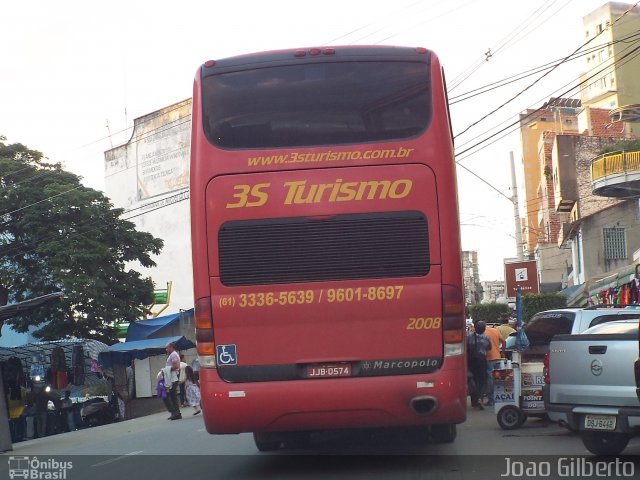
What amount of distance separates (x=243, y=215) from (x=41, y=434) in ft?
65.1

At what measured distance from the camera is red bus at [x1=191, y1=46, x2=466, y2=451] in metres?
8.98

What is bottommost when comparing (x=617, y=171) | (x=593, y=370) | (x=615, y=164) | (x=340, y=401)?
(x=340, y=401)

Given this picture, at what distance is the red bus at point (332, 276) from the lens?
898cm

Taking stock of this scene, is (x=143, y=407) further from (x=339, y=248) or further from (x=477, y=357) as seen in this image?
(x=339, y=248)

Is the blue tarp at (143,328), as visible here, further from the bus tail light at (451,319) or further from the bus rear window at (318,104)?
the bus tail light at (451,319)

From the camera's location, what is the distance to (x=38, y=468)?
13.3 meters

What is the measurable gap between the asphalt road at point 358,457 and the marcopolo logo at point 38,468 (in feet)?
0.21

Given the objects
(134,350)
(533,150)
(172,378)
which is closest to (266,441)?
(172,378)

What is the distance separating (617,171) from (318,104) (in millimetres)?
29117

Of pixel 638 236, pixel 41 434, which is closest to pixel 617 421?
pixel 41 434

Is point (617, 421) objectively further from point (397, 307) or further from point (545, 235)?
point (545, 235)

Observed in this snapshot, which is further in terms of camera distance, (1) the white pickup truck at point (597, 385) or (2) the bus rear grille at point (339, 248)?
(1) the white pickup truck at point (597, 385)

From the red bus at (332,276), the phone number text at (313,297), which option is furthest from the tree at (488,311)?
the phone number text at (313,297)

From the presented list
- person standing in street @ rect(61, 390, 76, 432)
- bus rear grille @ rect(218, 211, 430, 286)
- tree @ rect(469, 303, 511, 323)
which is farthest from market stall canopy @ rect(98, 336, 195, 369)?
tree @ rect(469, 303, 511, 323)
